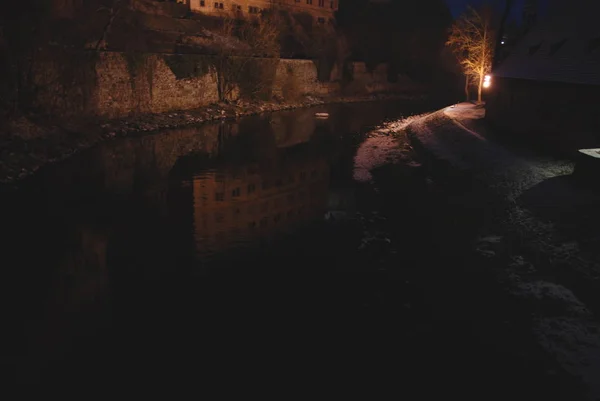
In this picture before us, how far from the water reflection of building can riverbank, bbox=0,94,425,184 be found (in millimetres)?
5855

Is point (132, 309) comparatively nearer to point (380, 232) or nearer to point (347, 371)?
point (347, 371)

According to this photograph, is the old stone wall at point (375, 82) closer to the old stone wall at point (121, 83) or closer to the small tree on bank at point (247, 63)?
the small tree on bank at point (247, 63)

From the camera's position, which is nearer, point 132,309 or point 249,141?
point 132,309

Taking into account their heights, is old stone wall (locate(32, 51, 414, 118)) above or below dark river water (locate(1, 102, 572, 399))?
above

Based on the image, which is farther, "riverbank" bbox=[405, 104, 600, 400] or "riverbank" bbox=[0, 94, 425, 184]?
"riverbank" bbox=[0, 94, 425, 184]

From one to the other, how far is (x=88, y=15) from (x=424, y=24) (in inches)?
2490

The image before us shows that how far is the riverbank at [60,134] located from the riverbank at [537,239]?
14.3 meters

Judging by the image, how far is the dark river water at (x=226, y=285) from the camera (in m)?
7.00

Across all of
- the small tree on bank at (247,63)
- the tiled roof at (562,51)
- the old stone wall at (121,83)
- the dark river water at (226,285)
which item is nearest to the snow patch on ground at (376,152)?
the dark river water at (226,285)

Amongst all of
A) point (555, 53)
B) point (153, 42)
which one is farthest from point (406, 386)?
point (153, 42)

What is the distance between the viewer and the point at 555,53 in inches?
791

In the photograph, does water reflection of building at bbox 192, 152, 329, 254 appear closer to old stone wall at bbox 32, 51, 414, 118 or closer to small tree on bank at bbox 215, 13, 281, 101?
old stone wall at bbox 32, 51, 414, 118

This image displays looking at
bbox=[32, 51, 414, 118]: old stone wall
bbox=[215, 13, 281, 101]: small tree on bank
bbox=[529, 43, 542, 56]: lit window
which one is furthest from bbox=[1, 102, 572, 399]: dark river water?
bbox=[215, 13, 281, 101]: small tree on bank

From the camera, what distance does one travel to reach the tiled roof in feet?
57.4
